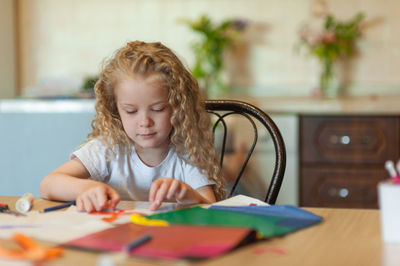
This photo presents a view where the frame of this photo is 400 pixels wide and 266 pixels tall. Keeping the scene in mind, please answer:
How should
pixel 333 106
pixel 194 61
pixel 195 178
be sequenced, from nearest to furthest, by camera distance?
1. pixel 195 178
2. pixel 333 106
3. pixel 194 61

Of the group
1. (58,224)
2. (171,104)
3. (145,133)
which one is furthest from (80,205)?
(171,104)

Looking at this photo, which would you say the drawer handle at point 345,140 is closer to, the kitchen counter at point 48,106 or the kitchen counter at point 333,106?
the kitchen counter at point 333,106

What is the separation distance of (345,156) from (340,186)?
0.15m

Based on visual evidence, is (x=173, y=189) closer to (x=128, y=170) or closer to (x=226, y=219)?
(x=226, y=219)

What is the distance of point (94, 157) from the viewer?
1.33 meters

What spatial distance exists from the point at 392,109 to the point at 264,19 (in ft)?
3.49

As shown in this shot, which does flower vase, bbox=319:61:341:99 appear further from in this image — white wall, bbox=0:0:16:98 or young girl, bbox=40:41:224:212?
white wall, bbox=0:0:16:98

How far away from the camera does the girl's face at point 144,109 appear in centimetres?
122

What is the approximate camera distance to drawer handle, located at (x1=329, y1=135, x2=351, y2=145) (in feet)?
8.64

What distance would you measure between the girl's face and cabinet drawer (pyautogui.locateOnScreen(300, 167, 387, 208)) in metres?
1.58

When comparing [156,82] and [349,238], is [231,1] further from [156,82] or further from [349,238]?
[349,238]

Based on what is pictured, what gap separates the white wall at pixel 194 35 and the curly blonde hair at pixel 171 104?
5.50 feet

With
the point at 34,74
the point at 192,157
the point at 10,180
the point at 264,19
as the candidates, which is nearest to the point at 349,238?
the point at 192,157

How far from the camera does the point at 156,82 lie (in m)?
1.26
